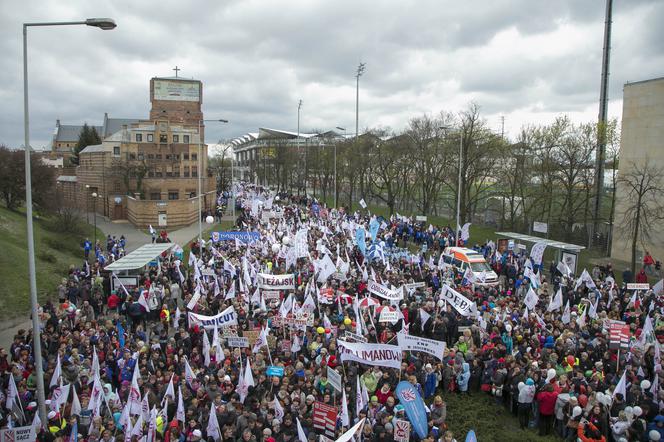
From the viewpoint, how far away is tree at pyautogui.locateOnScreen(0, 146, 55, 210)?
3806 centimetres

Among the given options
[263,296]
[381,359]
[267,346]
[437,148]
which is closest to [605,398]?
[381,359]

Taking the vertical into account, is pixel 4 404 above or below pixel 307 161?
below

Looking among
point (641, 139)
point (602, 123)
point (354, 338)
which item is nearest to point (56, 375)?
point (354, 338)

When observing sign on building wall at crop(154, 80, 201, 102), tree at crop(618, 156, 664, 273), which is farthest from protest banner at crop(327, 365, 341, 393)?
sign on building wall at crop(154, 80, 201, 102)

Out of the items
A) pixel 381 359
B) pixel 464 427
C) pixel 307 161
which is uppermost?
pixel 307 161

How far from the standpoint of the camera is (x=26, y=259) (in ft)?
84.9

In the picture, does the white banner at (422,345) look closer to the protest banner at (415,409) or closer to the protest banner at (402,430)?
the protest banner at (415,409)

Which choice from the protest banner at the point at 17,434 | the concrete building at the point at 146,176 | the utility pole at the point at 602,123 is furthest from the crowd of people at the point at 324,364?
the concrete building at the point at 146,176

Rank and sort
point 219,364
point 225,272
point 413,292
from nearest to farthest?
point 219,364 → point 413,292 → point 225,272

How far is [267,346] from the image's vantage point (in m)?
12.7

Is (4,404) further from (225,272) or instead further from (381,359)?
(225,272)

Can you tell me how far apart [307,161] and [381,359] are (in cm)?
5707

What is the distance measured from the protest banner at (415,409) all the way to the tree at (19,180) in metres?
36.7

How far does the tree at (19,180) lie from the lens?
3806 cm
